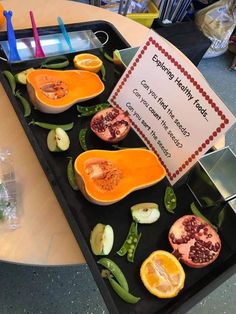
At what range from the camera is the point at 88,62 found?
853 millimetres

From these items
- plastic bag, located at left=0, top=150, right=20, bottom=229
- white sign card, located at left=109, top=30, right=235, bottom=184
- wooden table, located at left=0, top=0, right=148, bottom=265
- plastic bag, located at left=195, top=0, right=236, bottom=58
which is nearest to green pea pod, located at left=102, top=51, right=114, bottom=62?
white sign card, located at left=109, top=30, right=235, bottom=184

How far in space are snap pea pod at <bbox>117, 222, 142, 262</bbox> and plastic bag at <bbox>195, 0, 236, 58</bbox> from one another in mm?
1661

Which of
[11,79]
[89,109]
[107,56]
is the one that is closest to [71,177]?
[89,109]

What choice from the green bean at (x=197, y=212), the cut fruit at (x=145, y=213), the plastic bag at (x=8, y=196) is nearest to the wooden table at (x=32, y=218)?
the plastic bag at (x=8, y=196)

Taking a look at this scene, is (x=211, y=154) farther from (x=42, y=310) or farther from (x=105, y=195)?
(x=42, y=310)

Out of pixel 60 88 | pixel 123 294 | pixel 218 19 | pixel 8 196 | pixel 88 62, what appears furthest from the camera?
pixel 218 19

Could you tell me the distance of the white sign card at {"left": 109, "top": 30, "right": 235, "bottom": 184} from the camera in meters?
0.60

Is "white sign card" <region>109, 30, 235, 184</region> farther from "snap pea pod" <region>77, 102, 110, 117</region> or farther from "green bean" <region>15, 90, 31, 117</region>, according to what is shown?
"green bean" <region>15, 90, 31, 117</region>

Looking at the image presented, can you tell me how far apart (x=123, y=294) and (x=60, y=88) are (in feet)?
1.46

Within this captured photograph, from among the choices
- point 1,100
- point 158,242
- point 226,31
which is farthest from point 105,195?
point 226,31

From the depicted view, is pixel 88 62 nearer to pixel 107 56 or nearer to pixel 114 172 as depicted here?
pixel 107 56

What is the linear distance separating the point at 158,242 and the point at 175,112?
0.25m

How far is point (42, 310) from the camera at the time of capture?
102cm

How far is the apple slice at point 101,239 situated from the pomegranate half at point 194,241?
109 millimetres
